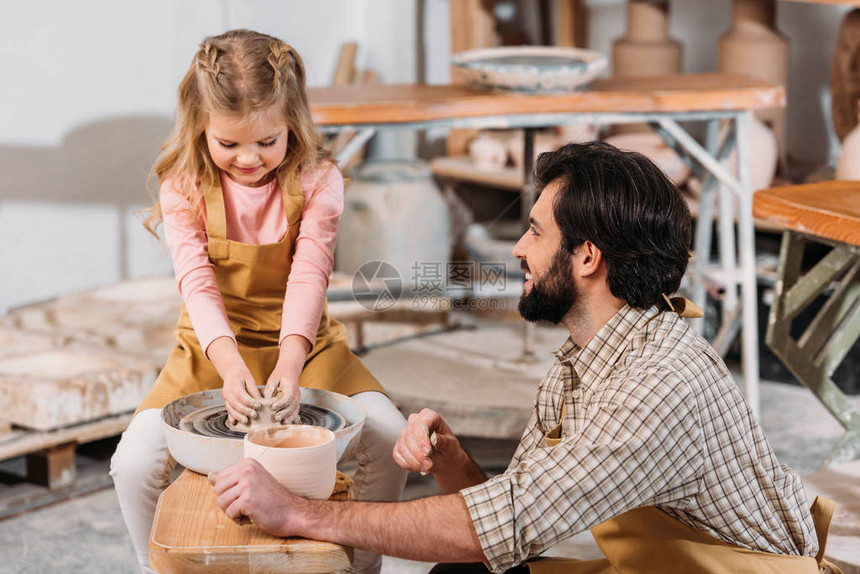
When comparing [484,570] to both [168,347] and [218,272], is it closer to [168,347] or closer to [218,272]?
[218,272]

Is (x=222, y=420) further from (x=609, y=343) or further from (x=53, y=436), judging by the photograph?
(x=53, y=436)

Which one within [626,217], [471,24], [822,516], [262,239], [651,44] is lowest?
[822,516]

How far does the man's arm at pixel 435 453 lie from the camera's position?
175 centimetres

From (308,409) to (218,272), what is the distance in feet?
1.56

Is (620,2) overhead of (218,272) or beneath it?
overhead

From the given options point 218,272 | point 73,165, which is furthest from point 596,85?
point 73,165

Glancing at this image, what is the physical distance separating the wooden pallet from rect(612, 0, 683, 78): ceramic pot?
2524mm

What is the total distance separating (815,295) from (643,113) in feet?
2.49

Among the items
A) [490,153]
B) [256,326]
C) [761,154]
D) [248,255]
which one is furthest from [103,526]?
[761,154]

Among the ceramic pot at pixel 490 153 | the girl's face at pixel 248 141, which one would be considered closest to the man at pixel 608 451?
the girl's face at pixel 248 141

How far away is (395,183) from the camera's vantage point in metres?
4.67

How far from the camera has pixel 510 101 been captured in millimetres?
3098

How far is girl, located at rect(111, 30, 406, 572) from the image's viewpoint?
1981 mm

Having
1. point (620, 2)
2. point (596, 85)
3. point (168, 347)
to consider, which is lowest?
point (168, 347)
